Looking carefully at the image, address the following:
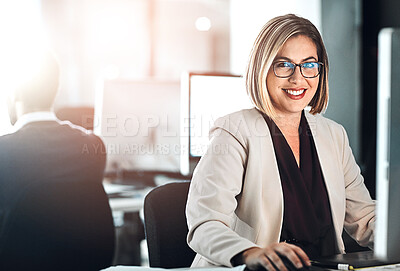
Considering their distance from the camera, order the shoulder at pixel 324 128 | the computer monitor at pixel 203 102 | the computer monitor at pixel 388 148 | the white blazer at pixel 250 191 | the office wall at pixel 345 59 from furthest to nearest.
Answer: the office wall at pixel 345 59, the computer monitor at pixel 203 102, the shoulder at pixel 324 128, the white blazer at pixel 250 191, the computer monitor at pixel 388 148

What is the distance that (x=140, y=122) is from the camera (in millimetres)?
2814

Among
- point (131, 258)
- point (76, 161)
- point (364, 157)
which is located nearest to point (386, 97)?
point (76, 161)

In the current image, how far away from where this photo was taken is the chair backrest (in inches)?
55.7

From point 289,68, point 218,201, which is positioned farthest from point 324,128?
point 218,201

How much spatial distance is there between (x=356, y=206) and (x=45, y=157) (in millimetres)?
1120

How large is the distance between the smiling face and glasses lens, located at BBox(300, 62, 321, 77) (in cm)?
1

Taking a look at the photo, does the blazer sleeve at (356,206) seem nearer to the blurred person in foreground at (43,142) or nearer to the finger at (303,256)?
the finger at (303,256)

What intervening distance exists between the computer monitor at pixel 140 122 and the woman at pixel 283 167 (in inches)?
56.7

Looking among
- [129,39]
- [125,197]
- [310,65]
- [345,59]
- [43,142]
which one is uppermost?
[129,39]

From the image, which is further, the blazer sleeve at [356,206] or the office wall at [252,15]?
the office wall at [252,15]

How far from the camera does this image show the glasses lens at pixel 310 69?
1409 millimetres

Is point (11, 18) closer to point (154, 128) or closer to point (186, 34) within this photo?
point (186, 34)

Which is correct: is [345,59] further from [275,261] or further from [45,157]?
[275,261]

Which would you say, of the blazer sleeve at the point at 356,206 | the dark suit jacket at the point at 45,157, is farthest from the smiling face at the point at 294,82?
the dark suit jacket at the point at 45,157
